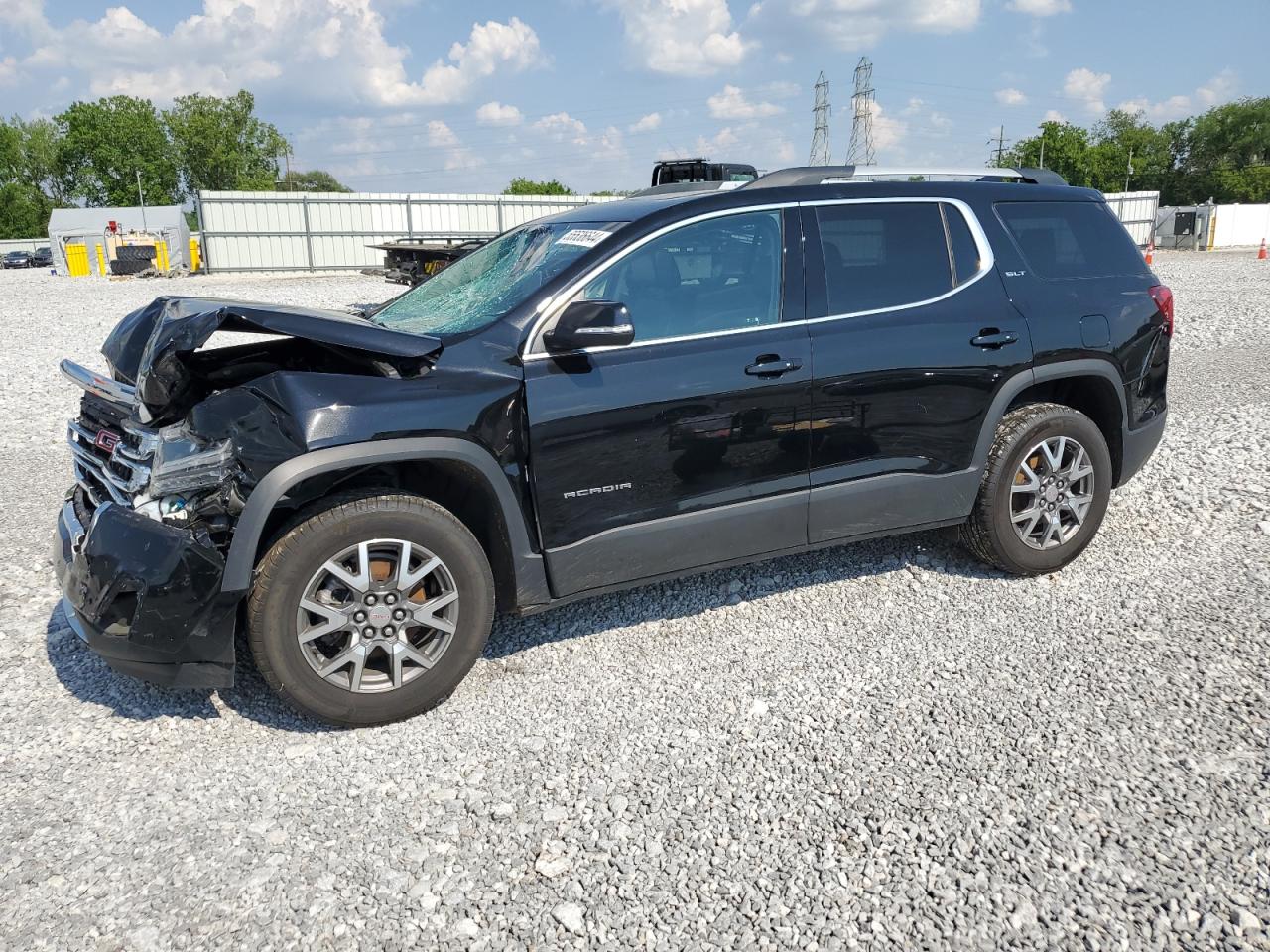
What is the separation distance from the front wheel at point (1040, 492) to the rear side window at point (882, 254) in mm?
806

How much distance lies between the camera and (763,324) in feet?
12.9

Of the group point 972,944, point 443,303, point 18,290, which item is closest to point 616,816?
point 972,944

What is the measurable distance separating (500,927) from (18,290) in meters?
31.0

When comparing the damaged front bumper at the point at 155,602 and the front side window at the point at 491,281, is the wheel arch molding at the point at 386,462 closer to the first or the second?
the damaged front bumper at the point at 155,602

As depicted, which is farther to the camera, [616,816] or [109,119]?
[109,119]

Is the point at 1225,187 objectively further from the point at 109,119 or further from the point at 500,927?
the point at 109,119

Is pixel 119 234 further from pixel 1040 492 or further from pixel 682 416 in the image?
pixel 1040 492

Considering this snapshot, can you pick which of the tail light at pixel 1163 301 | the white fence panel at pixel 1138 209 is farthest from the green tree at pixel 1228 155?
the tail light at pixel 1163 301

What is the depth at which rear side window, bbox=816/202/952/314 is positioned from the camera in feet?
13.5

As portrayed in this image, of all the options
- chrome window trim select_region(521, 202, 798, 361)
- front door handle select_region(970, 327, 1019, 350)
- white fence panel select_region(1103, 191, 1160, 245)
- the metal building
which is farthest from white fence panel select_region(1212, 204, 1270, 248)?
chrome window trim select_region(521, 202, 798, 361)

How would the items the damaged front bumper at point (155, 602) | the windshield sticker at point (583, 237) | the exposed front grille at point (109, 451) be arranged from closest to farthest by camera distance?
the damaged front bumper at point (155, 602)
the exposed front grille at point (109, 451)
the windshield sticker at point (583, 237)

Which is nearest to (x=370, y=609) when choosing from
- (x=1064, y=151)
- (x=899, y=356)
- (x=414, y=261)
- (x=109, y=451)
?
(x=109, y=451)

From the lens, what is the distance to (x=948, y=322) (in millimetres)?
4293

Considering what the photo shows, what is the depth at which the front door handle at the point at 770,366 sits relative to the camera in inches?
151
